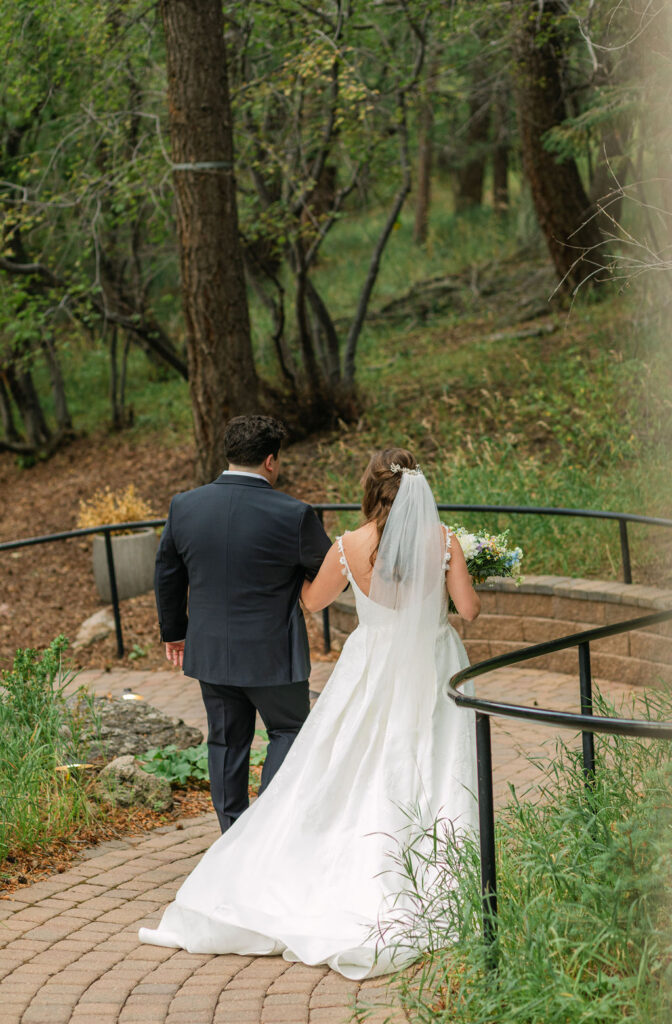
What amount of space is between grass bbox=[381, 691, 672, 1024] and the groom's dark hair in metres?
1.66

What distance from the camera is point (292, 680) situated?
433cm

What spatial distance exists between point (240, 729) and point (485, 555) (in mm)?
1272

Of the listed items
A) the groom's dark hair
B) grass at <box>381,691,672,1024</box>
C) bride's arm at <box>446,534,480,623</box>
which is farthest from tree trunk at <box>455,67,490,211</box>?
grass at <box>381,691,672,1024</box>

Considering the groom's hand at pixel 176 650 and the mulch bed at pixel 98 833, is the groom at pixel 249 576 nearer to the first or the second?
the groom's hand at pixel 176 650

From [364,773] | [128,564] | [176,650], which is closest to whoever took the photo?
[364,773]

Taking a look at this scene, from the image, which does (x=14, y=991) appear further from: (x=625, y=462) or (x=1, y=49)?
(x=1, y=49)

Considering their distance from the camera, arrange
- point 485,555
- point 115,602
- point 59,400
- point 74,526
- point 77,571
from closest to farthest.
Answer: point 485,555 → point 115,602 → point 77,571 → point 74,526 → point 59,400

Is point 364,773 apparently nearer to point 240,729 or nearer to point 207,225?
point 240,729

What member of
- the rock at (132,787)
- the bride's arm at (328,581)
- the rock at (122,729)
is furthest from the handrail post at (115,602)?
the bride's arm at (328,581)

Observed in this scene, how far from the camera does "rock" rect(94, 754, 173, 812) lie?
515 centimetres

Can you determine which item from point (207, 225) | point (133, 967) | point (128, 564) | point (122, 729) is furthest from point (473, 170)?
point (133, 967)

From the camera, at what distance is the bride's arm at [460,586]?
4.16m

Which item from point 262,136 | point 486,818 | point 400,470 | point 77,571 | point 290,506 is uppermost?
point 262,136

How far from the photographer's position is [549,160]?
13633 millimetres
